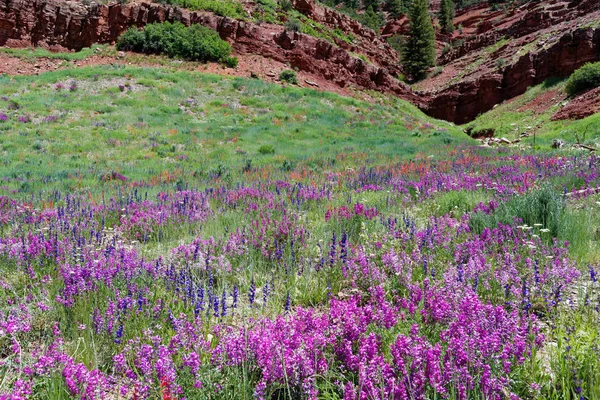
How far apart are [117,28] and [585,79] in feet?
145

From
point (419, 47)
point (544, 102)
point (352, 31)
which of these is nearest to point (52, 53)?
point (352, 31)

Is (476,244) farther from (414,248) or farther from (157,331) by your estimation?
(157,331)

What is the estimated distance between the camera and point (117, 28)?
3909cm

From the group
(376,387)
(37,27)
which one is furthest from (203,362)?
(37,27)

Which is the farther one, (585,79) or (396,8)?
(396,8)

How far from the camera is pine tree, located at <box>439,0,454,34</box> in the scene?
78.5m

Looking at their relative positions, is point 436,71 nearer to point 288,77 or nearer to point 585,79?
point 585,79

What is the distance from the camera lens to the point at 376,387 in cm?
184

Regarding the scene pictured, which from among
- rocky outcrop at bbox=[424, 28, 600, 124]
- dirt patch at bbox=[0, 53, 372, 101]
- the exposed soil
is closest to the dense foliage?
dirt patch at bbox=[0, 53, 372, 101]

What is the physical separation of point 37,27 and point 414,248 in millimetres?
48281

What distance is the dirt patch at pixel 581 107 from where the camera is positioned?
25375 millimetres

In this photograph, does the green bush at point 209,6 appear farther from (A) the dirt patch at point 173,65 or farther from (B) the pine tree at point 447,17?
(B) the pine tree at point 447,17

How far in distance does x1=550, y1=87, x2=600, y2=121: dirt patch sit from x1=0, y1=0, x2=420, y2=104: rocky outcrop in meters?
22.1

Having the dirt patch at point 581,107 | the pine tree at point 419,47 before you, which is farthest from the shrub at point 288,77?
the pine tree at point 419,47
